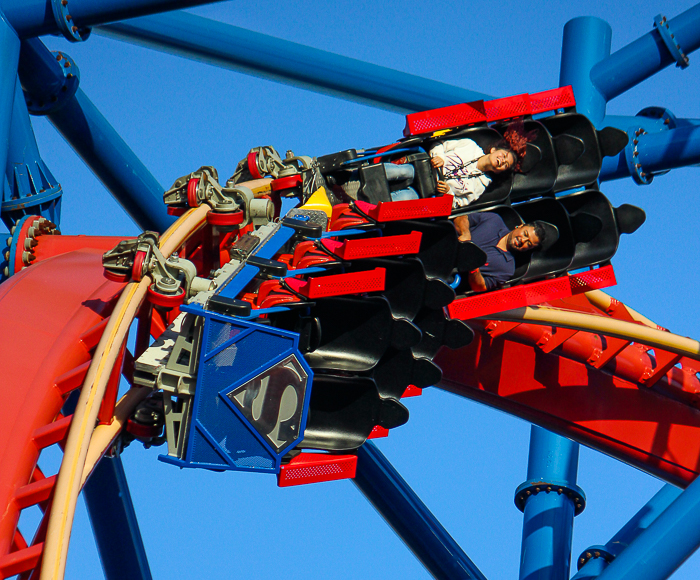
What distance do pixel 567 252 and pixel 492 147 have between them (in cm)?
83

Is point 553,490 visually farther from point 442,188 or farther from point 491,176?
point 442,188

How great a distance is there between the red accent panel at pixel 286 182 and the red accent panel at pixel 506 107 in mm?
1294

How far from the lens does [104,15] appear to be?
6008 millimetres

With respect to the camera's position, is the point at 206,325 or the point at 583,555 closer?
the point at 206,325

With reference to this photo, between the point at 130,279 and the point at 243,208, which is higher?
the point at 243,208

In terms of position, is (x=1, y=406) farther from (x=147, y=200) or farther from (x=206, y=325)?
(x=147, y=200)

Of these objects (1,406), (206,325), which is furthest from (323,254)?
(1,406)

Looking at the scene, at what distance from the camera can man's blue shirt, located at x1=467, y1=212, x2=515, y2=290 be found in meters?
6.28

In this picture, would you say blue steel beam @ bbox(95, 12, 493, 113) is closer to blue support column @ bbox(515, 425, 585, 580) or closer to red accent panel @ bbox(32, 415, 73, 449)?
blue support column @ bbox(515, 425, 585, 580)

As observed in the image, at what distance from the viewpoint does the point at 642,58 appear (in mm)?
8172

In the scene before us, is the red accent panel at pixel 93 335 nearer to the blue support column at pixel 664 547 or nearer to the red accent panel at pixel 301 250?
the red accent panel at pixel 301 250

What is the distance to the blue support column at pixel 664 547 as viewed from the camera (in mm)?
5062

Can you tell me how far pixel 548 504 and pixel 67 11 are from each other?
4.59m

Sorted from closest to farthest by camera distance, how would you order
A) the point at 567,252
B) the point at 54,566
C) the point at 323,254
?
1. the point at 54,566
2. the point at 323,254
3. the point at 567,252
